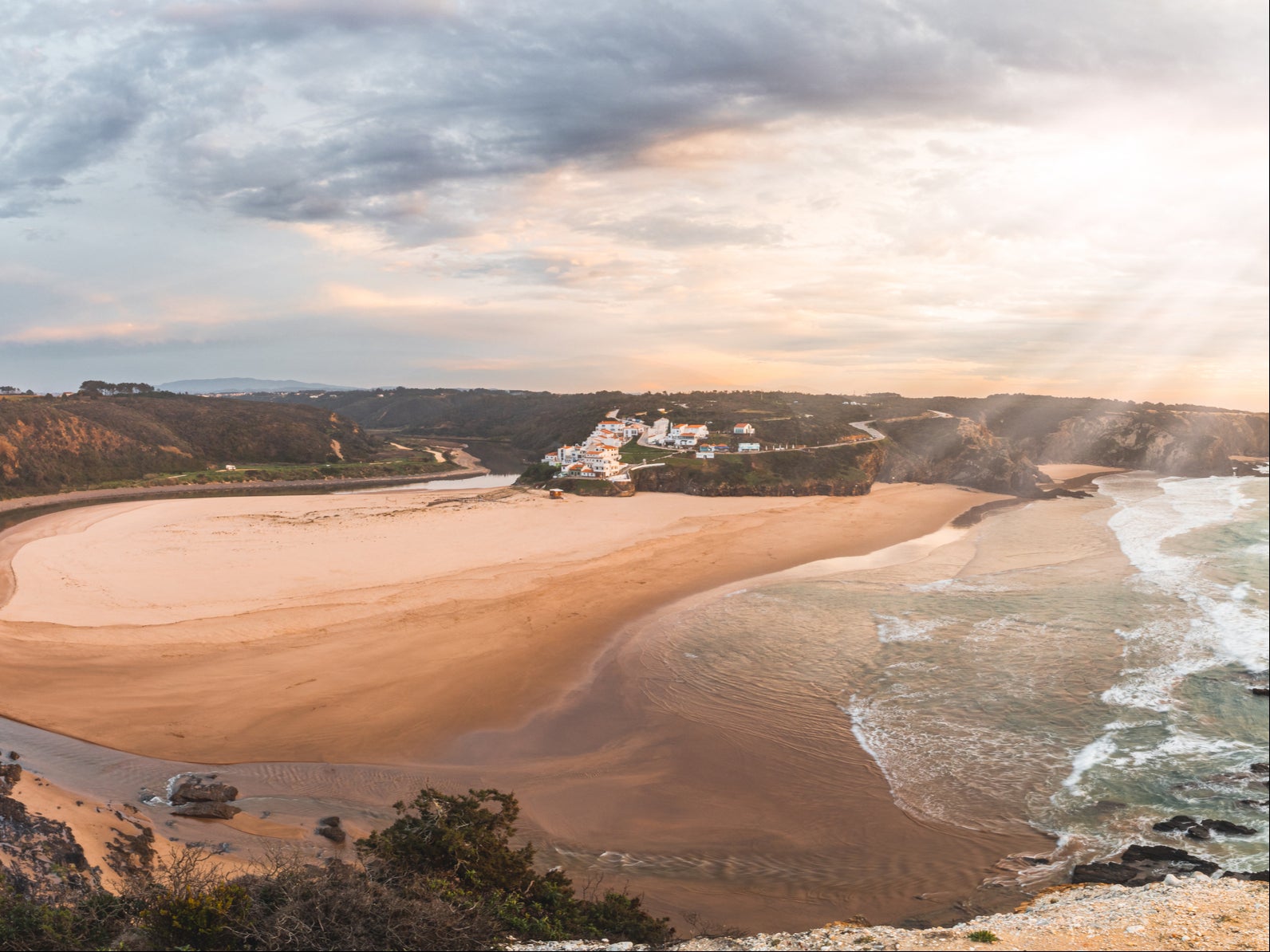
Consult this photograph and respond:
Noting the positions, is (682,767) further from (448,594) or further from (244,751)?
(448,594)

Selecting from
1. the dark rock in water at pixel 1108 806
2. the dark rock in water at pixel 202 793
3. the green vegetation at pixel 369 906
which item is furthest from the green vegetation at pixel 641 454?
the green vegetation at pixel 369 906

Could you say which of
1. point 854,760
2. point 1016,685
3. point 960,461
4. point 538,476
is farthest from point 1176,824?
point 960,461

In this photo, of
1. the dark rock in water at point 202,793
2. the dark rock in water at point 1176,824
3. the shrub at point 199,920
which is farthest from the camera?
the dark rock in water at point 1176,824

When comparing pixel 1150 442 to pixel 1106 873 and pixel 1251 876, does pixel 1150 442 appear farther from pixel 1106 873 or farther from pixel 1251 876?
pixel 1106 873

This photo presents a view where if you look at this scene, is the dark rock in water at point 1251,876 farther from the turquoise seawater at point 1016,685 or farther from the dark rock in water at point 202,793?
the dark rock in water at point 202,793

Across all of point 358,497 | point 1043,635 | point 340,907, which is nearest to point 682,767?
point 340,907

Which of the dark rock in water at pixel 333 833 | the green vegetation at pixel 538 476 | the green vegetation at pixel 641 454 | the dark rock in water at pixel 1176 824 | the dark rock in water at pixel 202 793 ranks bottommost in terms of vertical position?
the dark rock in water at pixel 1176 824
